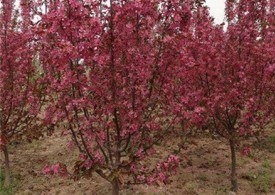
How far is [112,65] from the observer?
6.07m

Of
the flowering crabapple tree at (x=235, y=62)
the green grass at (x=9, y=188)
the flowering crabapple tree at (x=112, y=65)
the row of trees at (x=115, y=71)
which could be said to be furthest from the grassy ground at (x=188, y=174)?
the flowering crabapple tree at (x=112, y=65)

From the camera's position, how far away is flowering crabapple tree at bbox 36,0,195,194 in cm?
571

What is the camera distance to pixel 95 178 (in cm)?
1130

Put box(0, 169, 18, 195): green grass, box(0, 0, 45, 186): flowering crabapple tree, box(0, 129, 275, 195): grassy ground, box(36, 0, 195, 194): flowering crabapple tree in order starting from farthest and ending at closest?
box(0, 169, 18, 195): green grass, box(0, 129, 275, 195): grassy ground, box(0, 0, 45, 186): flowering crabapple tree, box(36, 0, 195, 194): flowering crabapple tree

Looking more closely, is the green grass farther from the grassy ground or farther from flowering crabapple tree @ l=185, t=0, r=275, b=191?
flowering crabapple tree @ l=185, t=0, r=275, b=191

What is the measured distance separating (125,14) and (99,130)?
2104 mm

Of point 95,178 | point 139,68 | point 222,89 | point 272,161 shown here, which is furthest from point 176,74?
point 272,161

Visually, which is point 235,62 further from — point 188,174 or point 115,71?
point 188,174

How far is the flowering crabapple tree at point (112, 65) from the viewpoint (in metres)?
5.71

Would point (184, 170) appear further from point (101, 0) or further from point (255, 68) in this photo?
point (101, 0)

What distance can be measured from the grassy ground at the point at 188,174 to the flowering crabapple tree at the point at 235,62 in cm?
181

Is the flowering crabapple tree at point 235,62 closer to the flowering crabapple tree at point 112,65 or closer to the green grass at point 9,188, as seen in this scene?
the flowering crabapple tree at point 112,65

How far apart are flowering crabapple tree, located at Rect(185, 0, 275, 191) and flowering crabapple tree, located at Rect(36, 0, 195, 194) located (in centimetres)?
255

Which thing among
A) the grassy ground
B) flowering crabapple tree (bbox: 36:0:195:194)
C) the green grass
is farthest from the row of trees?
the green grass
